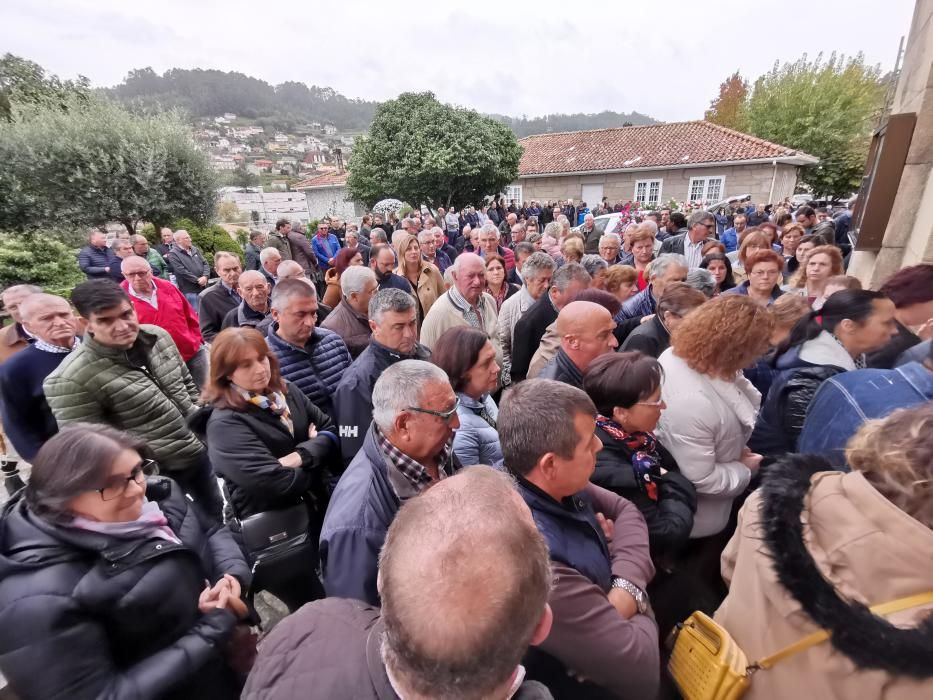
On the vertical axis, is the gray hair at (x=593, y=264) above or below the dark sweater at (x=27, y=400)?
above

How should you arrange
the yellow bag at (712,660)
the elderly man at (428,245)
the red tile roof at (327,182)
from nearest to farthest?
the yellow bag at (712,660)
the elderly man at (428,245)
the red tile roof at (327,182)

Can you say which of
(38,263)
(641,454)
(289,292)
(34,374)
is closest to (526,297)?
(289,292)

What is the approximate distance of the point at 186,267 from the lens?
772cm

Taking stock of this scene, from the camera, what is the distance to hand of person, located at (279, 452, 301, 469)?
7.67ft

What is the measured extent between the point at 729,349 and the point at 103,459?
2591 mm

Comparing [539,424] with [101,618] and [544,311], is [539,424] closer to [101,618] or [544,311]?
[101,618]

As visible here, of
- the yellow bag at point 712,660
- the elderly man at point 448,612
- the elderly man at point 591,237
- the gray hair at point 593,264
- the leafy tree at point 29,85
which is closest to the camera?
the elderly man at point 448,612

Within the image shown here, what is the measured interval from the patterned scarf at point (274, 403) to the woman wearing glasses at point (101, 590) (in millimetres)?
641

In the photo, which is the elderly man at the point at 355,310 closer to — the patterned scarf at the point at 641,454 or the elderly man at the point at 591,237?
the patterned scarf at the point at 641,454

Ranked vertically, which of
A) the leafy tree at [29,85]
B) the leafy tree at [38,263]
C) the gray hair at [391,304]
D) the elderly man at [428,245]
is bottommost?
the leafy tree at [38,263]

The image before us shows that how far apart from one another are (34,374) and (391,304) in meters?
2.20

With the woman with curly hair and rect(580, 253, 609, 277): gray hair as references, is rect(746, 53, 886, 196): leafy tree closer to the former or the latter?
rect(580, 253, 609, 277): gray hair

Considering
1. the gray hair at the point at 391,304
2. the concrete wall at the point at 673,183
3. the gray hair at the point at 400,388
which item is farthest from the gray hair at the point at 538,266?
the concrete wall at the point at 673,183

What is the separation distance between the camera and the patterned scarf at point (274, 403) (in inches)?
90.4
